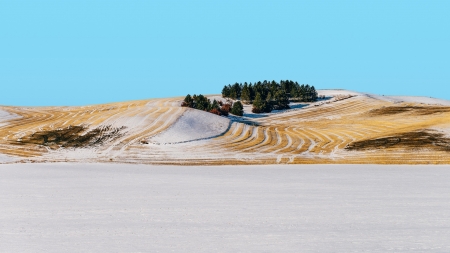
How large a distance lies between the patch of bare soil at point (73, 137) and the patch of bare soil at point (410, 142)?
78.4ft

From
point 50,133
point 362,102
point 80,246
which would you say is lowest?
point 80,246

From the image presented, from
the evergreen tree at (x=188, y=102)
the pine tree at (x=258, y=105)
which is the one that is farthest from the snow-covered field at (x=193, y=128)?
the pine tree at (x=258, y=105)

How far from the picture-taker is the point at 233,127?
210ft

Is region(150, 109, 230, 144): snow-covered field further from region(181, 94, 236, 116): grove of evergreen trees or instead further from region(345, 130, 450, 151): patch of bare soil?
region(345, 130, 450, 151): patch of bare soil

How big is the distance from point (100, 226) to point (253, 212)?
5.95 meters

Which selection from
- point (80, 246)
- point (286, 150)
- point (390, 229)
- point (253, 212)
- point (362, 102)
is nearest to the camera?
point (80, 246)

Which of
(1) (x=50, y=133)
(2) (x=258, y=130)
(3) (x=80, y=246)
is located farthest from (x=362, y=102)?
(3) (x=80, y=246)

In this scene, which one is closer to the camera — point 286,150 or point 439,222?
point 439,222

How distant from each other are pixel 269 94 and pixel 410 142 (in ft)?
154

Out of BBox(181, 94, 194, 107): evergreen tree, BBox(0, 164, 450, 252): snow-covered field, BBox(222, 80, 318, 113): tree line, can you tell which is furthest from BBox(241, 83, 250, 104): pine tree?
BBox(0, 164, 450, 252): snow-covered field

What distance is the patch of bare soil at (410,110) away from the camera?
80750mm

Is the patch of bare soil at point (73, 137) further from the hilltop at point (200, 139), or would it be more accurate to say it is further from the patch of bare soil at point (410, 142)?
the patch of bare soil at point (410, 142)

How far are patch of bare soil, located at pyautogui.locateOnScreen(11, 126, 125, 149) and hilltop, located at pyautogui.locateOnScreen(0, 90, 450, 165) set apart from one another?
93 millimetres

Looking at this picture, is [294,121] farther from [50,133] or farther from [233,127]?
[50,133]
